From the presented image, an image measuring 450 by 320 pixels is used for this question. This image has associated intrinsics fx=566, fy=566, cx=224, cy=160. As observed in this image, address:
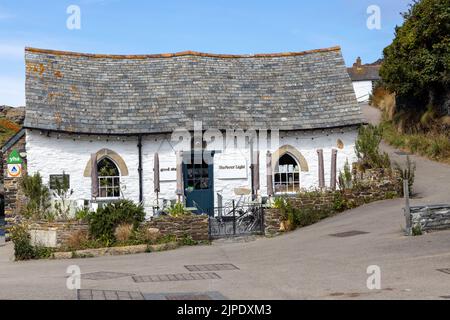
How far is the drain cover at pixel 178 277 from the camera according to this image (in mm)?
10570

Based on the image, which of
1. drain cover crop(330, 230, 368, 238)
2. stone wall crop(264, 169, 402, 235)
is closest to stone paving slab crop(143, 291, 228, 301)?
drain cover crop(330, 230, 368, 238)

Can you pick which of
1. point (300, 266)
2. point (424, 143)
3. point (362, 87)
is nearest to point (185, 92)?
point (300, 266)

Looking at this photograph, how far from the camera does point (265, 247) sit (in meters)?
14.9

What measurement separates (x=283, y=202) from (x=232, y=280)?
7960 millimetres

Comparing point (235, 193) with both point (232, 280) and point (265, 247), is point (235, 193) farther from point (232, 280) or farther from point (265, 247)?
point (232, 280)

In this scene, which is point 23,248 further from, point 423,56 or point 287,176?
point 423,56

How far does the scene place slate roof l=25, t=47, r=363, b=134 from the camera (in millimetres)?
20906

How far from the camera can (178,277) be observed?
35.4 ft

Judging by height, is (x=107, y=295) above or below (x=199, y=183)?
below

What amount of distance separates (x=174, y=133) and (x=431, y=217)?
10048 millimetres

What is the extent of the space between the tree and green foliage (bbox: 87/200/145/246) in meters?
17.7
